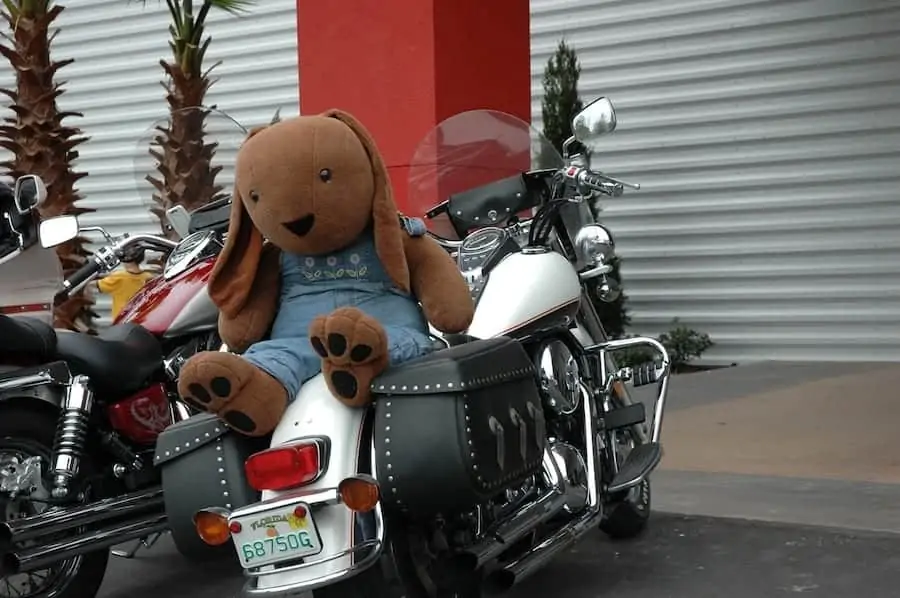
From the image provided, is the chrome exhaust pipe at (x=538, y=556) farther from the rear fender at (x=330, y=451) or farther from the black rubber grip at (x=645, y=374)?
the rear fender at (x=330, y=451)

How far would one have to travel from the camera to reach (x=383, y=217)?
369 centimetres

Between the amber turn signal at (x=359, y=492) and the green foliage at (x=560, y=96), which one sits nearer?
the amber turn signal at (x=359, y=492)

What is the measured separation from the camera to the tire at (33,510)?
14.2ft

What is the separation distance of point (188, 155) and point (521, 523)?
237cm

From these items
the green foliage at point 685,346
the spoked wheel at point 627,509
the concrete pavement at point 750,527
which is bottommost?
the green foliage at point 685,346

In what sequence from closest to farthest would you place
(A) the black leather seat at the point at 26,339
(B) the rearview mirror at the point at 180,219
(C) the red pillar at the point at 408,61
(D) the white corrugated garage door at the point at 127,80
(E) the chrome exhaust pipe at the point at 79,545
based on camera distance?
(E) the chrome exhaust pipe at the point at 79,545 < (A) the black leather seat at the point at 26,339 < (B) the rearview mirror at the point at 180,219 < (C) the red pillar at the point at 408,61 < (D) the white corrugated garage door at the point at 127,80

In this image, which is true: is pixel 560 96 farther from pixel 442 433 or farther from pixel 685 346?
pixel 442 433

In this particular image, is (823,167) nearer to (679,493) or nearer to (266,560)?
(679,493)

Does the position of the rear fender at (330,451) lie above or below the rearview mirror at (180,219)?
below

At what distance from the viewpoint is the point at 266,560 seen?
3117mm

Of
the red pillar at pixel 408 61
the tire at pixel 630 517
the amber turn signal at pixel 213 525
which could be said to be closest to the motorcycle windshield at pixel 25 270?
the amber turn signal at pixel 213 525

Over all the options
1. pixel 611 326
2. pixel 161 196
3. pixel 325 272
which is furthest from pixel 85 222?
pixel 325 272

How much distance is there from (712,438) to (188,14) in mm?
4304

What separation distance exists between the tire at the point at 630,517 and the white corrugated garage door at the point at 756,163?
5255 mm
